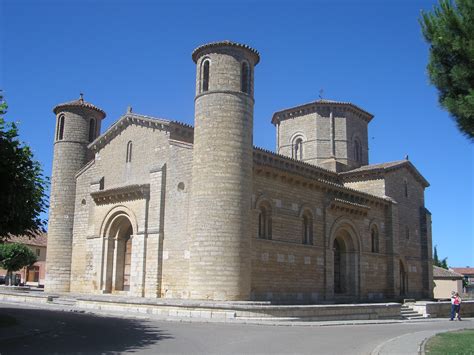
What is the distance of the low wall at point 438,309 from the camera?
2616cm

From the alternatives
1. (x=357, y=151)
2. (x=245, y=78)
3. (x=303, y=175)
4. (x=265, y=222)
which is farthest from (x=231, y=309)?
(x=357, y=151)

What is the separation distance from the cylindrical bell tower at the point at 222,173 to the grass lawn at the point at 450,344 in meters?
8.27

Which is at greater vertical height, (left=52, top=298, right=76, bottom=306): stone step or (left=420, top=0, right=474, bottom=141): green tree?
(left=420, top=0, right=474, bottom=141): green tree

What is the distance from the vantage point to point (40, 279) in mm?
55969

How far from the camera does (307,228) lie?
26500 millimetres

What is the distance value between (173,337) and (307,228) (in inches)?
567

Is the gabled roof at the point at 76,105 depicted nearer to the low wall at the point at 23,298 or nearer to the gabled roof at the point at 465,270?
the low wall at the point at 23,298

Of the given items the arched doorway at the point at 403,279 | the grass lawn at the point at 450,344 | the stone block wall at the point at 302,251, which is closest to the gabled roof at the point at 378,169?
→ the stone block wall at the point at 302,251

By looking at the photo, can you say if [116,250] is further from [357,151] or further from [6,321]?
[357,151]

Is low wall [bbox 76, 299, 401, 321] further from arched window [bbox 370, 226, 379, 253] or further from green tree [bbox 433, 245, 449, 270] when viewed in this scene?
green tree [bbox 433, 245, 449, 270]

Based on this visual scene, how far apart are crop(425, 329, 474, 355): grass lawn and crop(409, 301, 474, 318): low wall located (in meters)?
11.7

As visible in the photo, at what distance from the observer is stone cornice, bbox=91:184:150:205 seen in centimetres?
2425

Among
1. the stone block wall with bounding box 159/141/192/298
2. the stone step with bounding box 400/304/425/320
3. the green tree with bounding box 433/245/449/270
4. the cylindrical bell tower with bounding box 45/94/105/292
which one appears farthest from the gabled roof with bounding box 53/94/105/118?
the green tree with bounding box 433/245/449/270

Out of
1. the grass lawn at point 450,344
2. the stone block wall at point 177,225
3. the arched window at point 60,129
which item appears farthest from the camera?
the arched window at point 60,129
